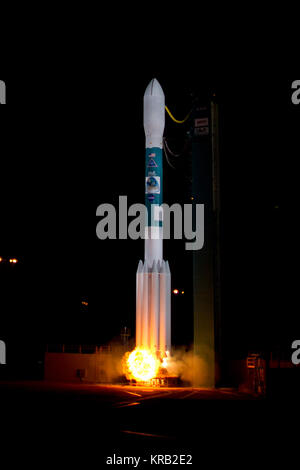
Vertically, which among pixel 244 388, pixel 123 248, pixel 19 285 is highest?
pixel 123 248

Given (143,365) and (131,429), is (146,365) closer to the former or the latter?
(143,365)

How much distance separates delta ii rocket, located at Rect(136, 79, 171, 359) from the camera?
2500cm

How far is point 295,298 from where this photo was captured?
107 feet

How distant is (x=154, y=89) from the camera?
26.4 m

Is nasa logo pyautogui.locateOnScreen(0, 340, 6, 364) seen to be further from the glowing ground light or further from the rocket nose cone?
the rocket nose cone

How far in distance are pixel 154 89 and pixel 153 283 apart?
10108 millimetres

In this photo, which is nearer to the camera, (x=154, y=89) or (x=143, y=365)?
(x=143, y=365)

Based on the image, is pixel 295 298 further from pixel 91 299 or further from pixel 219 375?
pixel 91 299

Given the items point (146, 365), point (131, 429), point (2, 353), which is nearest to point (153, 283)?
point (146, 365)

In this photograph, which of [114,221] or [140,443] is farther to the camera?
[114,221]

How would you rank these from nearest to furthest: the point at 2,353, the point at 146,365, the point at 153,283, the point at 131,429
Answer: the point at 131,429
the point at 146,365
the point at 153,283
the point at 2,353

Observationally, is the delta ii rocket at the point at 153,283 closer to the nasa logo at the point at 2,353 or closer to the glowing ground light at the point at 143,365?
the glowing ground light at the point at 143,365
